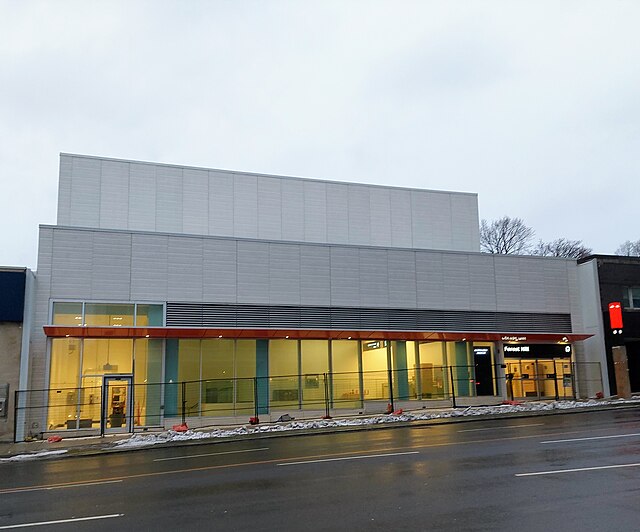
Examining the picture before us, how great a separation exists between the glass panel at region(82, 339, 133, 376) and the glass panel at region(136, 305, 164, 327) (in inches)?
38.7

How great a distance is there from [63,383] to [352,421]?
38.4 feet

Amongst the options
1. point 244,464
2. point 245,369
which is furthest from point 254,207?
point 244,464

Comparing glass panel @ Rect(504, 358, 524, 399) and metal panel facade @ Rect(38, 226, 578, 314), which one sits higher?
metal panel facade @ Rect(38, 226, 578, 314)

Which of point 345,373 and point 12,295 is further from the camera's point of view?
point 345,373

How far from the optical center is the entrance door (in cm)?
2539

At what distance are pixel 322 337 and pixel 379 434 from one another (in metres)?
8.84

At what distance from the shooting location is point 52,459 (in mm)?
18797

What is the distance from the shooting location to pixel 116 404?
25.8 metres

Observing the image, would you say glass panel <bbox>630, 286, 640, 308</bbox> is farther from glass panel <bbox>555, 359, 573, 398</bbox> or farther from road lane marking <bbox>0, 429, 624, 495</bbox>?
road lane marking <bbox>0, 429, 624, 495</bbox>

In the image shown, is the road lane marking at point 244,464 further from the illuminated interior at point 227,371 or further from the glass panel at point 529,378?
the glass panel at point 529,378

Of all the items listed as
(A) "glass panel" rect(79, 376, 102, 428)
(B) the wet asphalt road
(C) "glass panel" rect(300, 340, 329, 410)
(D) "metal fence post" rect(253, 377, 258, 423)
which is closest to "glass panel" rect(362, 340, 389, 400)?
(C) "glass panel" rect(300, 340, 329, 410)

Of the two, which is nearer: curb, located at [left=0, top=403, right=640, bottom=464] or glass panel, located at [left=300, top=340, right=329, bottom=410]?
curb, located at [left=0, top=403, right=640, bottom=464]

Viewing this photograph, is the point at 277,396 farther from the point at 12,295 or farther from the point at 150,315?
the point at 12,295

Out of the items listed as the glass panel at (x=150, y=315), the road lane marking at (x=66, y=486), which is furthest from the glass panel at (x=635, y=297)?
the road lane marking at (x=66, y=486)
